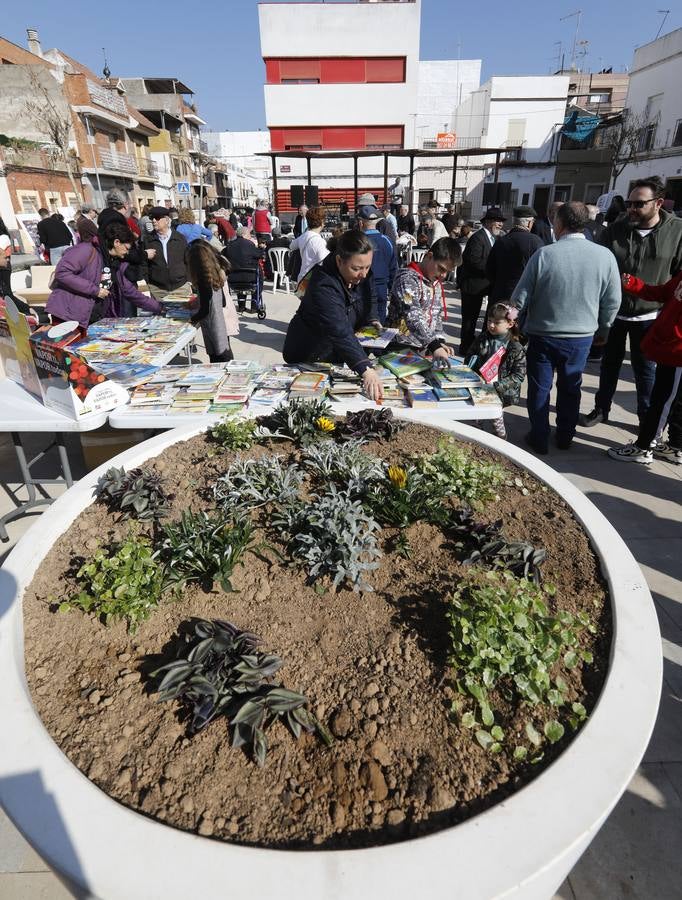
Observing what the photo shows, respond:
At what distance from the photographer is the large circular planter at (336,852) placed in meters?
1.05

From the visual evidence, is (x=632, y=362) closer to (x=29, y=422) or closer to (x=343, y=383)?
(x=343, y=383)

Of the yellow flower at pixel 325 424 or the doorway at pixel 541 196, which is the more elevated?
the doorway at pixel 541 196

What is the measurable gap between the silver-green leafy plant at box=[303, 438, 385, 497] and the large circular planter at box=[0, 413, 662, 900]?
1.22 meters

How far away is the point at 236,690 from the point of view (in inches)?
56.3

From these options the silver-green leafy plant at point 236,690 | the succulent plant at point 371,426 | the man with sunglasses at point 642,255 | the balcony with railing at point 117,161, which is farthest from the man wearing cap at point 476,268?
the balcony with railing at point 117,161

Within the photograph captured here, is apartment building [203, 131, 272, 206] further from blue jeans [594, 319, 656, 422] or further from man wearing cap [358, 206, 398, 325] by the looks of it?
blue jeans [594, 319, 656, 422]

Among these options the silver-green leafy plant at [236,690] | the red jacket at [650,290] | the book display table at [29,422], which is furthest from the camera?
the red jacket at [650,290]

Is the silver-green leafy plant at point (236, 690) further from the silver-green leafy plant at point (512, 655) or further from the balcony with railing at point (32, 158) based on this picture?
the balcony with railing at point (32, 158)

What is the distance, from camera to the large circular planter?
1.05m

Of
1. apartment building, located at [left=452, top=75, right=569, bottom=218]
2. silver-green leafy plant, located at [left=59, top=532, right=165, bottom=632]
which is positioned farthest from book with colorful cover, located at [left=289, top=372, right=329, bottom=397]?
apartment building, located at [left=452, top=75, right=569, bottom=218]

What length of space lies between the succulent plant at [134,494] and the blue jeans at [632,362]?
13.2ft

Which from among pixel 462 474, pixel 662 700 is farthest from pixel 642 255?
pixel 662 700

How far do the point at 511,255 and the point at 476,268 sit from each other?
21.9 inches

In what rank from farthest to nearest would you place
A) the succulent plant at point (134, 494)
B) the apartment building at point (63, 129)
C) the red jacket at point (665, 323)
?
the apartment building at point (63, 129), the red jacket at point (665, 323), the succulent plant at point (134, 494)
